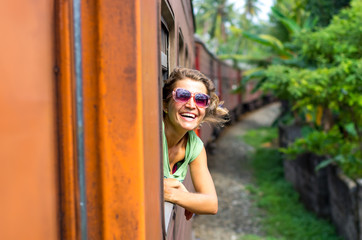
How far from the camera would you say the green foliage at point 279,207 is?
24.6 feet

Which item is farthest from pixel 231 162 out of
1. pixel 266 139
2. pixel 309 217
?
pixel 309 217

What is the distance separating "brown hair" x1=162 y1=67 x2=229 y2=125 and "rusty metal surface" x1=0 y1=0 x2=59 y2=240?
0.89m

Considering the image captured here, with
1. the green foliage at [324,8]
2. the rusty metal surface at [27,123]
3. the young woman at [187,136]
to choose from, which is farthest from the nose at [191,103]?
the green foliage at [324,8]

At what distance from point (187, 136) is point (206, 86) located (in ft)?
0.79

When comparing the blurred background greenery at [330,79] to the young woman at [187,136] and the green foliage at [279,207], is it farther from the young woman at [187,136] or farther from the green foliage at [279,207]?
the young woman at [187,136]

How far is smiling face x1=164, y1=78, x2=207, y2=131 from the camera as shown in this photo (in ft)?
5.26

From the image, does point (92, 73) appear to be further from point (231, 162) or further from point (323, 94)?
point (231, 162)

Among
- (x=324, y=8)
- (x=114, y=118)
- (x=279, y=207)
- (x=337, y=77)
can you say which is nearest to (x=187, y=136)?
(x=114, y=118)

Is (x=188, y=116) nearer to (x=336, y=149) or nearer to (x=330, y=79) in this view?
(x=330, y=79)

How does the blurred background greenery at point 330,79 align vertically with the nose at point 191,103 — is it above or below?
above

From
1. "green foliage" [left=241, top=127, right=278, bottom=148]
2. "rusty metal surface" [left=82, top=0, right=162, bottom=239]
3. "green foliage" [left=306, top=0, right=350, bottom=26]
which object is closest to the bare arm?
"rusty metal surface" [left=82, top=0, right=162, bottom=239]

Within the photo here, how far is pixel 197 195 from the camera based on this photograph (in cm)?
148

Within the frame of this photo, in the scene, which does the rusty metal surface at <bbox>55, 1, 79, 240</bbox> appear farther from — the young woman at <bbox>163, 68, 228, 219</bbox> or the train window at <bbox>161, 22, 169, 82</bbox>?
the train window at <bbox>161, 22, 169, 82</bbox>

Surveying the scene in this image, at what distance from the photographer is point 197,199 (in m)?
1.47
